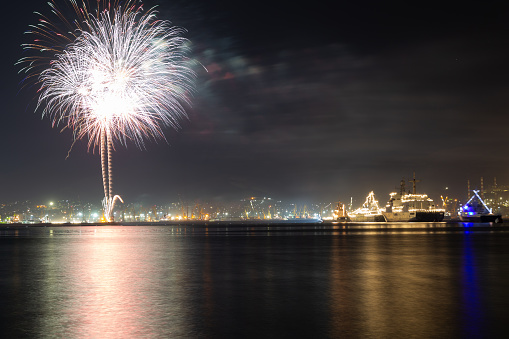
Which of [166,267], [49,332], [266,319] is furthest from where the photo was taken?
[166,267]

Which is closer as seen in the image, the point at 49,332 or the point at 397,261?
the point at 49,332

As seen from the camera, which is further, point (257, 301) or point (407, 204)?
point (407, 204)

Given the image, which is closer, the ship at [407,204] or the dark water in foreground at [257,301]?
the dark water in foreground at [257,301]

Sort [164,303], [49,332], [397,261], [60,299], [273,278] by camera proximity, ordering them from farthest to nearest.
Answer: [397,261], [273,278], [60,299], [164,303], [49,332]

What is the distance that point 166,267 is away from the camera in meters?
19.5

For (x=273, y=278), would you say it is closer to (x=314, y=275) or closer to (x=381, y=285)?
(x=314, y=275)

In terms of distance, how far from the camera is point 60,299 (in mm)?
11969

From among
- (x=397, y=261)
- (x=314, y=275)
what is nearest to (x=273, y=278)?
(x=314, y=275)

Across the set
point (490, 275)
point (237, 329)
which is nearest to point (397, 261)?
point (490, 275)

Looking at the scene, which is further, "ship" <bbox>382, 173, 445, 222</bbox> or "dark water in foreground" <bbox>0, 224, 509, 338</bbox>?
"ship" <bbox>382, 173, 445, 222</bbox>

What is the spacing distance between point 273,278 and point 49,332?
8680mm

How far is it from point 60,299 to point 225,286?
452 centimetres

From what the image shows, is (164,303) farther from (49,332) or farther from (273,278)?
(273,278)

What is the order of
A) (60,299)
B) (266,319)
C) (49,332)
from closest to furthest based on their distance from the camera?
1. (49,332)
2. (266,319)
3. (60,299)
